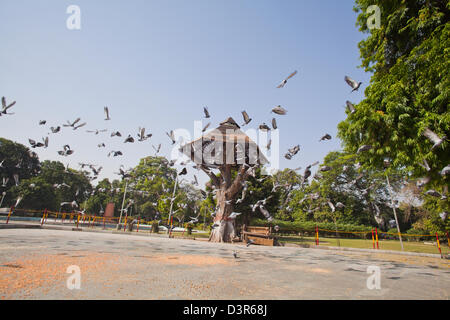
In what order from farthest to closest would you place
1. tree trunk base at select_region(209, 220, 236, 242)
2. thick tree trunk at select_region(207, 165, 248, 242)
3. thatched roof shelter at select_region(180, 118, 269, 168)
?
thatched roof shelter at select_region(180, 118, 269, 168) < thick tree trunk at select_region(207, 165, 248, 242) < tree trunk base at select_region(209, 220, 236, 242)

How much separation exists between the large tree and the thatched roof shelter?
12.4 m

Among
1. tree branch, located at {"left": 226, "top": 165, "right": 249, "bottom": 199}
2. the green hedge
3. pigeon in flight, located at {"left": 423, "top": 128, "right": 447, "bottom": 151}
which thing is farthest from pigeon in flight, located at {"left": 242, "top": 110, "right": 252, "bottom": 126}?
the green hedge

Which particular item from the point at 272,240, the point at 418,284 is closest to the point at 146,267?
A: the point at 418,284

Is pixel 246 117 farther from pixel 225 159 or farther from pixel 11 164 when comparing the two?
pixel 11 164

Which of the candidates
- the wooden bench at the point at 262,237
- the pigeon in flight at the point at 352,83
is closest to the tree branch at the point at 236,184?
the wooden bench at the point at 262,237

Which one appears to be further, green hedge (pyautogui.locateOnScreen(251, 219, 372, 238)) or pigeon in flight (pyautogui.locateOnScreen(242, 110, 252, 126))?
green hedge (pyautogui.locateOnScreen(251, 219, 372, 238))

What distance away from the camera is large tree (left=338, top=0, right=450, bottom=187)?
280 inches

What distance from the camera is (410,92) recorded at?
26.9 ft

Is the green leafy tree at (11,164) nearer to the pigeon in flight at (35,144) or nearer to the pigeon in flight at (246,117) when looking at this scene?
the pigeon in flight at (35,144)

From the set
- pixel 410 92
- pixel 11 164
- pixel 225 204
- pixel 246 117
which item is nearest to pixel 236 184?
pixel 225 204

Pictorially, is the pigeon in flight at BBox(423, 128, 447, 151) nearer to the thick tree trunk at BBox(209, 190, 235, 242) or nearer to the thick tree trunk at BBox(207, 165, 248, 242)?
the thick tree trunk at BBox(207, 165, 248, 242)

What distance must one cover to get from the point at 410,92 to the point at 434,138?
244cm
